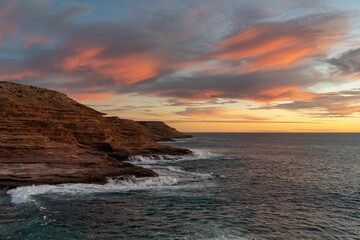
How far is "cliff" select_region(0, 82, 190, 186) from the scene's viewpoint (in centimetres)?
4000

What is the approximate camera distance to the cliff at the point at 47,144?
131ft

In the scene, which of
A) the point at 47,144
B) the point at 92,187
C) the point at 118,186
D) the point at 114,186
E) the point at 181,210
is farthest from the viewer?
the point at 47,144

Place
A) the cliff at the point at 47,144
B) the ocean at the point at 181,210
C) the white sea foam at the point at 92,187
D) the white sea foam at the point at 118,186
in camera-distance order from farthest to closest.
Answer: the cliff at the point at 47,144
the white sea foam at the point at 118,186
the white sea foam at the point at 92,187
the ocean at the point at 181,210

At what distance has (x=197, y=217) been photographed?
2792 centimetres

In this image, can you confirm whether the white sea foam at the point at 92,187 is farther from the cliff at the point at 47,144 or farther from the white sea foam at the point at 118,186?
the cliff at the point at 47,144

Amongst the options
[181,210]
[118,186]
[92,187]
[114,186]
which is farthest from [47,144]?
[181,210]

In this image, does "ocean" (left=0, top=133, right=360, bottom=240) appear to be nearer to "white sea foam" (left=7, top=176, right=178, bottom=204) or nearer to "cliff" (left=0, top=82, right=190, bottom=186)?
"white sea foam" (left=7, top=176, right=178, bottom=204)

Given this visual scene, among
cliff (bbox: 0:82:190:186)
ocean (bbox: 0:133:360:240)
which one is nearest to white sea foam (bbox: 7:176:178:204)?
ocean (bbox: 0:133:360:240)

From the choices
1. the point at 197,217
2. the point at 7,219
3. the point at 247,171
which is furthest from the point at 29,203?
the point at 247,171

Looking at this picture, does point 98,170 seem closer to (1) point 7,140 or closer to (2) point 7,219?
(1) point 7,140

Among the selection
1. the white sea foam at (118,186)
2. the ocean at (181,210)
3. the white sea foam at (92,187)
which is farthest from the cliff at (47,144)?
the ocean at (181,210)

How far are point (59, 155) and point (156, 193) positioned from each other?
15.2 meters

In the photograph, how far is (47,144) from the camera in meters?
44.6

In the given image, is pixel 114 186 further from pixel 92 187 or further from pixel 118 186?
pixel 92 187
